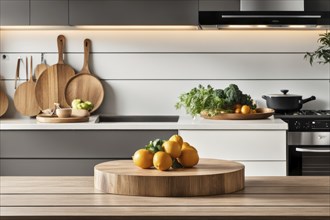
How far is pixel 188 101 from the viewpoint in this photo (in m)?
5.01

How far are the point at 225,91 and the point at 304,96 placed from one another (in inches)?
30.7

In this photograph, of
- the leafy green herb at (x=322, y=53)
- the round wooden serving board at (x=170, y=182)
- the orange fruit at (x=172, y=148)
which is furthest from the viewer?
the leafy green herb at (x=322, y=53)

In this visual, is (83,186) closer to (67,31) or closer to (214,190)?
(214,190)

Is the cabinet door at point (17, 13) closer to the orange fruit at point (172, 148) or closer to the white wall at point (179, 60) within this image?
the white wall at point (179, 60)

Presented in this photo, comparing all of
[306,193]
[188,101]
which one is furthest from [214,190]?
[188,101]

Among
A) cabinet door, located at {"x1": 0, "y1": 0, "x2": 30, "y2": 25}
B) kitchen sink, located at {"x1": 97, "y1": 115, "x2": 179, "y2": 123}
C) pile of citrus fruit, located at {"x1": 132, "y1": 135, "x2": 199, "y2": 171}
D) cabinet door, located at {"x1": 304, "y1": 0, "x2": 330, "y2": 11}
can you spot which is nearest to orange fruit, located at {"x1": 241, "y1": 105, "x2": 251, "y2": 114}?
kitchen sink, located at {"x1": 97, "y1": 115, "x2": 179, "y2": 123}

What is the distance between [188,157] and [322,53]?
8.39 feet

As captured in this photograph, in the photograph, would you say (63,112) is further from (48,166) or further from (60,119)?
(48,166)

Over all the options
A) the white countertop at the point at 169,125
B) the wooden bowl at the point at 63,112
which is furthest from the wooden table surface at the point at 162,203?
the wooden bowl at the point at 63,112

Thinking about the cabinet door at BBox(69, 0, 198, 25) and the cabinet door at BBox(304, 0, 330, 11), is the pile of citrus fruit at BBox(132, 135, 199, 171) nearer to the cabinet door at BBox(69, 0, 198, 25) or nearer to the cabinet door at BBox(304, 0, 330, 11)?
the cabinet door at BBox(69, 0, 198, 25)

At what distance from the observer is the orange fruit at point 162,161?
9.54 feet

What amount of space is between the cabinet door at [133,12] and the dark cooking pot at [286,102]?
802 mm

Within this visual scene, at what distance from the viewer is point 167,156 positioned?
292 cm

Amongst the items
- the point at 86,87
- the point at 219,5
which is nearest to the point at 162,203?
the point at 219,5
